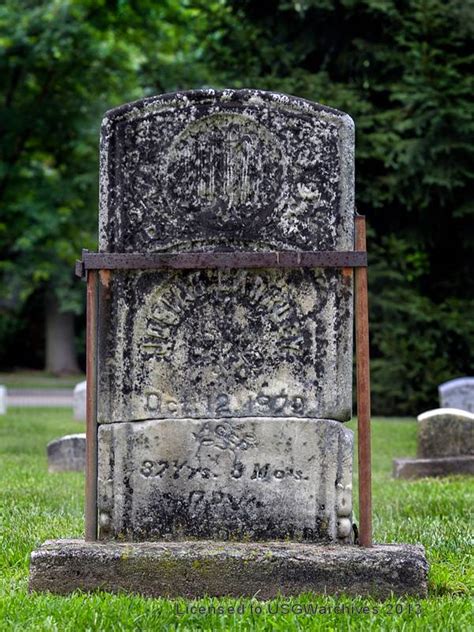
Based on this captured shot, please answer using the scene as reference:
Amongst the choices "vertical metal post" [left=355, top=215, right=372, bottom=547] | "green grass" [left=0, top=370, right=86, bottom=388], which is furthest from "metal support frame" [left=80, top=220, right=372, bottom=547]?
"green grass" [left=0, top=370, right=86, bottom=388]

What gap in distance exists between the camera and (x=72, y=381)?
35594 mm

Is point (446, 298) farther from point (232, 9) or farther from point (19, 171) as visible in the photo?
point (19, 171)

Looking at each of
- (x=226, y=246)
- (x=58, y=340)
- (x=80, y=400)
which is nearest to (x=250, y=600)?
(x=226, y=246)

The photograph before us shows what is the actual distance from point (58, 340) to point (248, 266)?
109 ft

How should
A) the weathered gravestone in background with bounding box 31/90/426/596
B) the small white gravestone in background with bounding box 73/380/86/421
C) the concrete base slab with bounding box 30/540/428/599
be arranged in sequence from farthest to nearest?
the small white gravestone in background with bounding box 73/380/86/421
the weathered gravestone in background with bounding box 31/90/426/596
the concrete base slab with bounding box 30/540/428/599

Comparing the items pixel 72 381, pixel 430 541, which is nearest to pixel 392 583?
pixel 430 541

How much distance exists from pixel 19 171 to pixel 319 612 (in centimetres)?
2352

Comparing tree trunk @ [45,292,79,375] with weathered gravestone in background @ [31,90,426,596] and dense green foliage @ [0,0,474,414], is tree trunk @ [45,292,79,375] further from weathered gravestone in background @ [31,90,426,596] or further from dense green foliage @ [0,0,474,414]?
weathered gravestone in background @ [31,90,426,596]

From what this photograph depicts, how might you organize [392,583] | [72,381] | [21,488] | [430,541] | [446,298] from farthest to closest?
[72,381] → [446,298] → [21,488] → [430,541] → [392,583]

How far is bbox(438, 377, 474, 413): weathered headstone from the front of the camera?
17.5 m

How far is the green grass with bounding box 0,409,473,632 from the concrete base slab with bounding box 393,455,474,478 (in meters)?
0.27

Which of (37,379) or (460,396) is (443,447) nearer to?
(460,396)

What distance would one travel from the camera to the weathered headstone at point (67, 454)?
11.9 metres

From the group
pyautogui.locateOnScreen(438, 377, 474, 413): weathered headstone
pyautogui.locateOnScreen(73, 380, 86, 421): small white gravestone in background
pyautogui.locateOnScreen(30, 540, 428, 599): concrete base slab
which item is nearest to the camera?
pyautogui.locateOnScreen(30, 540, 428, 599): concrete base slab
